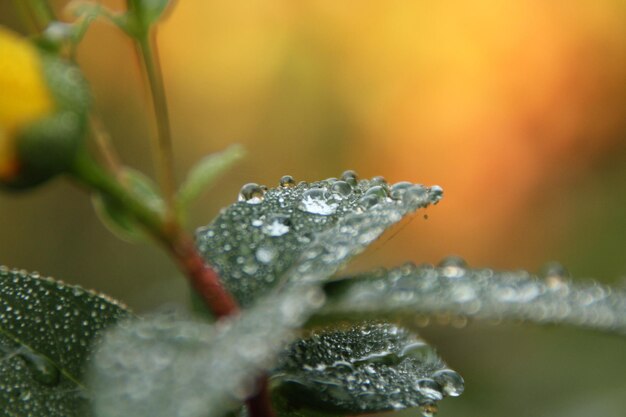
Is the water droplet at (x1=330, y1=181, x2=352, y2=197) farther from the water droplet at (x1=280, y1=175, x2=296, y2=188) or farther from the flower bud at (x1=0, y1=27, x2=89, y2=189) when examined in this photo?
the flower bud at (x1=0, y1=27, x2=89, y2=189)

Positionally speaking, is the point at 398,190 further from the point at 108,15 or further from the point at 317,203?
the point at 108,15

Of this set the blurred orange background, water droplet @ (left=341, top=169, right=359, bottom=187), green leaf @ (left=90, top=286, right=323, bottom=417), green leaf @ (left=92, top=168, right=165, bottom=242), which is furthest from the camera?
the blurred orange background

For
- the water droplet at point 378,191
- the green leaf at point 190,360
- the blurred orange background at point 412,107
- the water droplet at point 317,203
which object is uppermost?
the blurred orange background at point 412,107

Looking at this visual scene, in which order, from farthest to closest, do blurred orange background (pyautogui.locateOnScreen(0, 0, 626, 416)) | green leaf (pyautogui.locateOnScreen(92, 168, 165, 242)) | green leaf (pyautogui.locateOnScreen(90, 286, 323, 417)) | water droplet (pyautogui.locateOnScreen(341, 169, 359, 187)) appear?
blurred orange background (pyautogui.locateOnScreen(0, 0, 626, 416))
water droplet (pyautogui.locateOnScreen(341, 169, 359, 187))
green leaf (pyautogui.locateOnScreen(92, 168, 165, 242))
green leaf (pyautogui.locateOnScreen(90, 286, 323, 417))

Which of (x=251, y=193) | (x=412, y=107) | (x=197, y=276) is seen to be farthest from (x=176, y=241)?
(x=412, y=107)

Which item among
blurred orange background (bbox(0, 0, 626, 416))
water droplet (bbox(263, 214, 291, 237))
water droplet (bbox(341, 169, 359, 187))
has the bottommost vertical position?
water droplet (bbox(263, 214, 291, 237))

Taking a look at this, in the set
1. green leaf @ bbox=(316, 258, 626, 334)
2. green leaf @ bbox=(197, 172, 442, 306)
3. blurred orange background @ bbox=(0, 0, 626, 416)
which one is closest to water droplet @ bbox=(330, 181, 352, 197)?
green leaf @ bbox=(197, 172, 442, 306)

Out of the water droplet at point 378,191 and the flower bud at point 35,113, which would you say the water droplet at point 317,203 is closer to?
the water droplet at point 378,191

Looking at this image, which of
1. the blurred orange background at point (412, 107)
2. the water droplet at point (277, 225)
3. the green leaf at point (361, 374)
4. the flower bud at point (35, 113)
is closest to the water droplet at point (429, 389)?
the green leaf at point (361, 374)
